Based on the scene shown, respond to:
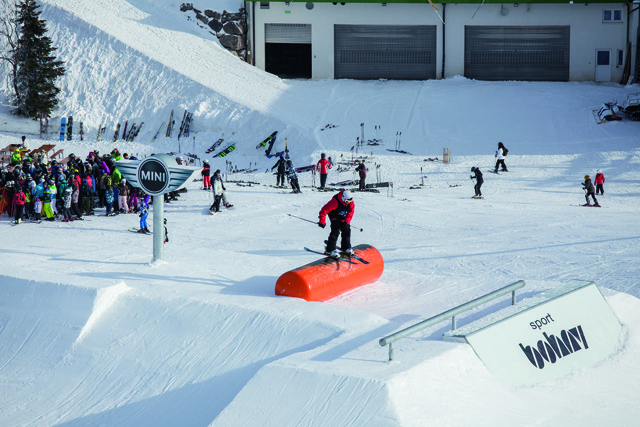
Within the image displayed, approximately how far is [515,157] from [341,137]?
7.02 metres

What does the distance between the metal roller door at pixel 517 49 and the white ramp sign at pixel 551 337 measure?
93.0 ft

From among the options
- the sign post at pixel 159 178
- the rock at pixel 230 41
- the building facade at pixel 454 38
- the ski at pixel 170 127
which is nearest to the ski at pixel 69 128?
the ski at pixel 170 127

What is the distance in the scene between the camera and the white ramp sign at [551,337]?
7762mm

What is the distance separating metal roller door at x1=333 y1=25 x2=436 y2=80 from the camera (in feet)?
117

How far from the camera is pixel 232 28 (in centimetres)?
3528

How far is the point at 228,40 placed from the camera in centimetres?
Result: 3519

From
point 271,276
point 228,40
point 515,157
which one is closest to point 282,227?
point 271,276

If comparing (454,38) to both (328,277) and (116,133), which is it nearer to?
(116,133)

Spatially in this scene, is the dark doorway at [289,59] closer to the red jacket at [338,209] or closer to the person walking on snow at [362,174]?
the person walking on snow at [362,174]

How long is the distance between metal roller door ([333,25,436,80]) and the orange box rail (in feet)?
86.1

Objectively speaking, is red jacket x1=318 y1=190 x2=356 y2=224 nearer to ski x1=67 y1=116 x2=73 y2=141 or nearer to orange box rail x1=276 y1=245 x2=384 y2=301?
orange box rail x1=276 y1=245 x2=384 y2=301

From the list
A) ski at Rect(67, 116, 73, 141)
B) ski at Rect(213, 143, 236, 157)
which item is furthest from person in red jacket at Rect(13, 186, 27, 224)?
ski at Rect(67, 116, 73, 141)

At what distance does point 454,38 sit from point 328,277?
28.8 metres

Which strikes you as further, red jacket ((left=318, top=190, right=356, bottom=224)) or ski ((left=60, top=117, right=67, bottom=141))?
ski ((left=60, top=117, right=67, bottom=141))
